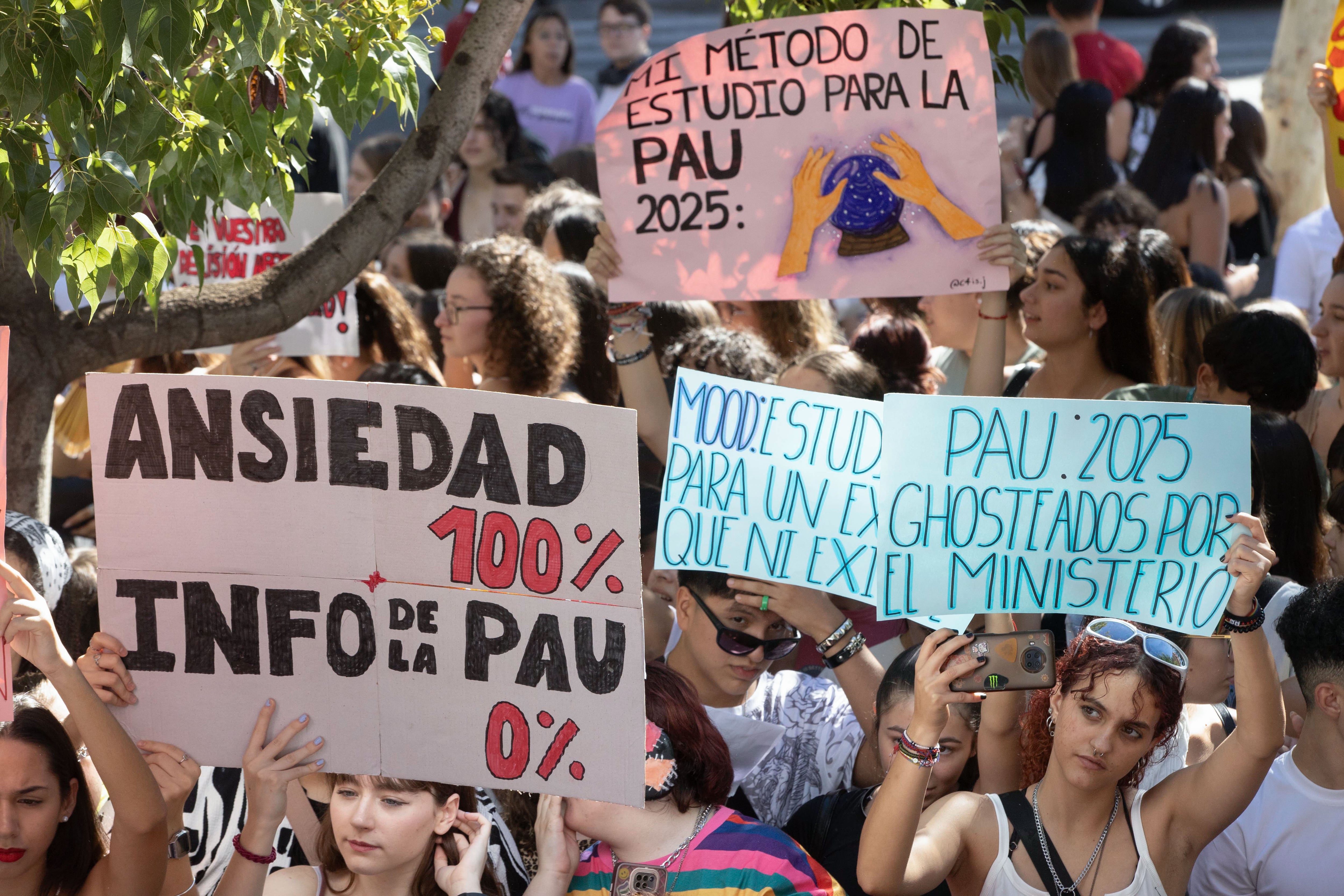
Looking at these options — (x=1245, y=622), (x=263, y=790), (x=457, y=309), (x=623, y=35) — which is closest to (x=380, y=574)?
(x=263, y=790)

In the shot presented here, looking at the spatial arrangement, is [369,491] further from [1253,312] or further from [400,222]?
[1253,312]

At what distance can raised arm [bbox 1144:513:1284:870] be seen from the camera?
2.81 meters

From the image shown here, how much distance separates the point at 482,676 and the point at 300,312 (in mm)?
1289

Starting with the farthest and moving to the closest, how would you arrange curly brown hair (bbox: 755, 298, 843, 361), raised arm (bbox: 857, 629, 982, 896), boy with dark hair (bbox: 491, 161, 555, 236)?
boy with dark hair (bbox: 491, 161, 555, 236), curly brown hair (bbox: 755, 298, 843, 361), raised arm (bbox: 857, 629, 982, 896)

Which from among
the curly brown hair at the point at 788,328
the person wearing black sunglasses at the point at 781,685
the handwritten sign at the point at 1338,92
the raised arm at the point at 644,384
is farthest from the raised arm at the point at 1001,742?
the curly brown hair at the point at 788,328

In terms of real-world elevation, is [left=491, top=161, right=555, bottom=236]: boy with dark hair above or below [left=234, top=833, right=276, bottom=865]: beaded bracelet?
above

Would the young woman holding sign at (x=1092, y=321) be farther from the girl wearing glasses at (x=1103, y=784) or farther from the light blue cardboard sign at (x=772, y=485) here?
the girl wearing glasses at (x=1103, y=784)

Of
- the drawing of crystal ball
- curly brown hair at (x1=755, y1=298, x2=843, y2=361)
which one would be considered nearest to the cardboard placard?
the drawing of crystal ball

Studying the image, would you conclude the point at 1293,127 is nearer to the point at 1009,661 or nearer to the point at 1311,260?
the point at 1311,260

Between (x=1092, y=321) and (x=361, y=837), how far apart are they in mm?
3091

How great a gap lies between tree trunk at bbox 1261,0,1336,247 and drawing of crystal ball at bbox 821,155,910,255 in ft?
19.2

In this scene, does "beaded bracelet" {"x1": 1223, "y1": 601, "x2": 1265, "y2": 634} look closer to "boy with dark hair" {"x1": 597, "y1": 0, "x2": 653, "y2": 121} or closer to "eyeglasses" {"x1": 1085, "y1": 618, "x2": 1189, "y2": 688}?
"eyeglasses" {"x1": 1085, "y1": 618, "x2": 1189, "y2": 688}

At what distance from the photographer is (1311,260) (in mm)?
6781

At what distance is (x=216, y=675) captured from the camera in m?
3.05
